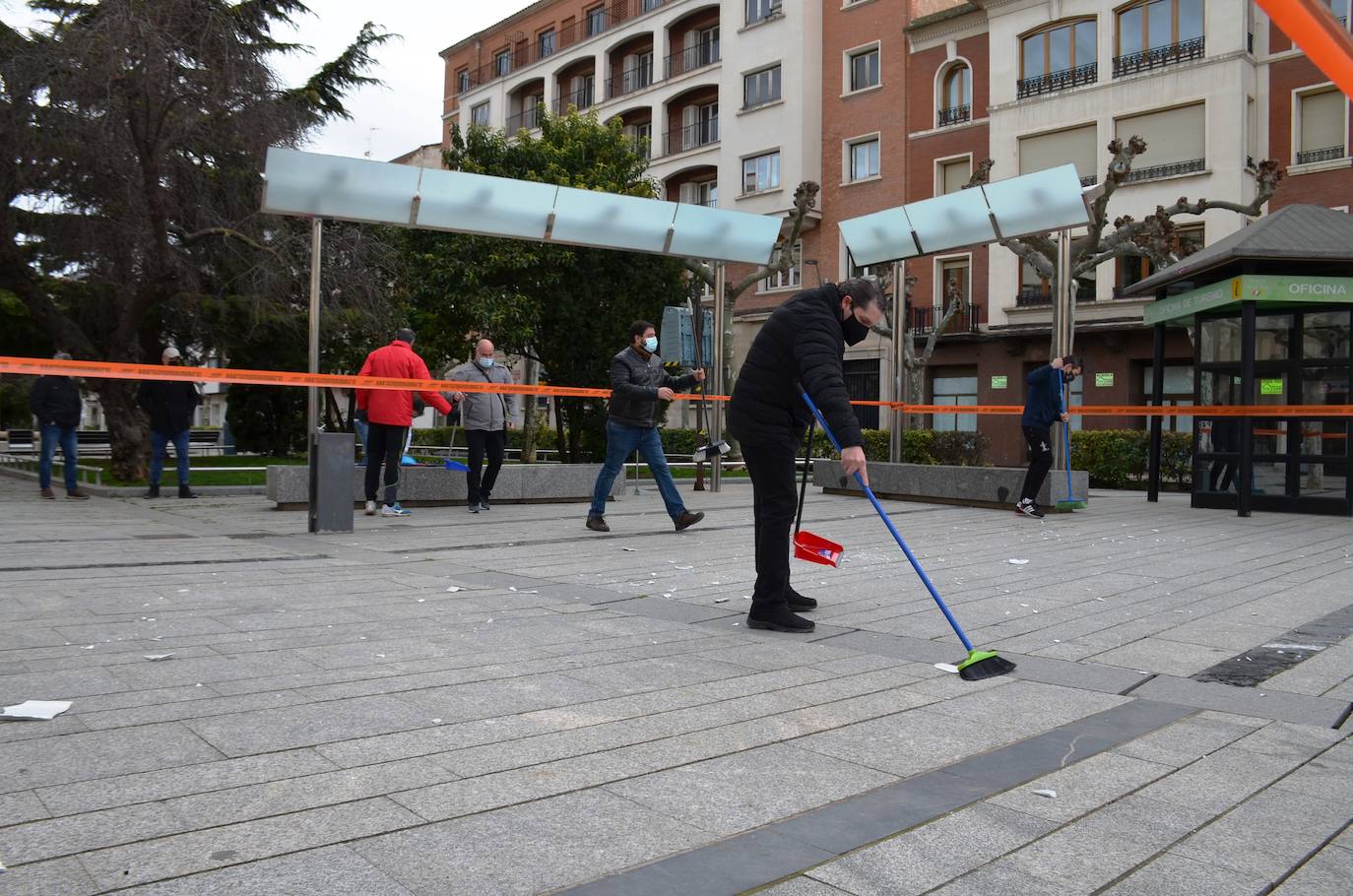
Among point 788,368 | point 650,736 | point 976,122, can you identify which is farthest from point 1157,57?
point 650,736

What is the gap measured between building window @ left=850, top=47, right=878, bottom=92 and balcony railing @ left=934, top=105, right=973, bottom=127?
2968mm

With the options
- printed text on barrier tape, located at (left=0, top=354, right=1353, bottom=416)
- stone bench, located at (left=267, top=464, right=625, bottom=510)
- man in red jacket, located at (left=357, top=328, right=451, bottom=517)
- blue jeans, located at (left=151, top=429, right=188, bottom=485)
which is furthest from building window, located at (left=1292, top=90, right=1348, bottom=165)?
blue jeans, located at (left=151, top=429, right=188, bottom=485)

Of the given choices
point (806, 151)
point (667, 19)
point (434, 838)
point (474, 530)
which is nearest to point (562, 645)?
point (434, 838)

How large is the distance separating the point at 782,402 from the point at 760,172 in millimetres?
35596

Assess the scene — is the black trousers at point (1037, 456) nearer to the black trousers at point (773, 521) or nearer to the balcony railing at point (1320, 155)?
the black trousers at point (773, 521)

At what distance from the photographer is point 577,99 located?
49344 mm

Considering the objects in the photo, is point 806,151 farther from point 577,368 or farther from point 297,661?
point 297,661

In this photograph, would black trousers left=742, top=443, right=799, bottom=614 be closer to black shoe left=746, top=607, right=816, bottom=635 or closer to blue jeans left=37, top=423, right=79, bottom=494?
black shoe left=746, top=607, right=816, bottom=635

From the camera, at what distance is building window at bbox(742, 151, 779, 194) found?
38.9 meters

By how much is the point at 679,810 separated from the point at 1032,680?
2183 mm

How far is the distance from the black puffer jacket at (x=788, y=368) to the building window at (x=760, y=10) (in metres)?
36.8

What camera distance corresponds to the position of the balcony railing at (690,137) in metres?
42.2

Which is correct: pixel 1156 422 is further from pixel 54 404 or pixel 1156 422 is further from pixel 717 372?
pixel 54 404

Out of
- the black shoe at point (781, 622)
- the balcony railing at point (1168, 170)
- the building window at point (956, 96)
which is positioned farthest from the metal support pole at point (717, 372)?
the building window at point (956, 96)
